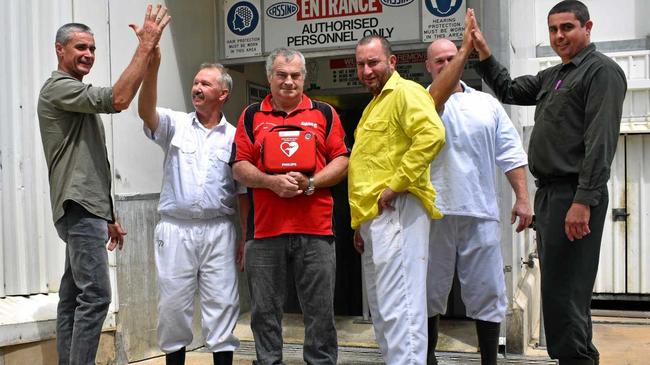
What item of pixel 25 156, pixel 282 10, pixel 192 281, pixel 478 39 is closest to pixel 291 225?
pixel 192 281

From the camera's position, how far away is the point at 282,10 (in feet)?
19.9

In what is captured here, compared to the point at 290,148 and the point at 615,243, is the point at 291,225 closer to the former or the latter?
the point at 290,148

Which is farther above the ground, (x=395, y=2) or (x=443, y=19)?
(x=395, y=2)

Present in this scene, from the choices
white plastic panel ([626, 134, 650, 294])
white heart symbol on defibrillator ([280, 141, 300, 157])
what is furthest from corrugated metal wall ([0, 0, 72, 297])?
white plastic panel ([626, 134, 650, 294])

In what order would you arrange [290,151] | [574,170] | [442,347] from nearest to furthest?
[574,170], [290,151], [442,347]

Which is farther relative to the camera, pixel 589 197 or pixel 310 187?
pixel 310 187

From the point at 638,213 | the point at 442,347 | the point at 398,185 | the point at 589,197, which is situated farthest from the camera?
the point at 638,213

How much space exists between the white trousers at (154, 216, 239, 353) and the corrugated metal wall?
1062mm

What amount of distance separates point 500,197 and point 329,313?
6.06 feet

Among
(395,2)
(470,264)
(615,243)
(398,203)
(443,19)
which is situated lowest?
(615,243)

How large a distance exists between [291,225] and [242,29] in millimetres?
2660

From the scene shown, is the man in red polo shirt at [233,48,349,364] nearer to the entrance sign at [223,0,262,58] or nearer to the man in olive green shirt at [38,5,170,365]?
the man in olive green shirt at [38,5,170,365]

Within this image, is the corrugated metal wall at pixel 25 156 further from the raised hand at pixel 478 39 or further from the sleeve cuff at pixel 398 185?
the raised hand at pixel 478 39

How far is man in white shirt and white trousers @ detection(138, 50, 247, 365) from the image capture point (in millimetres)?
4227
